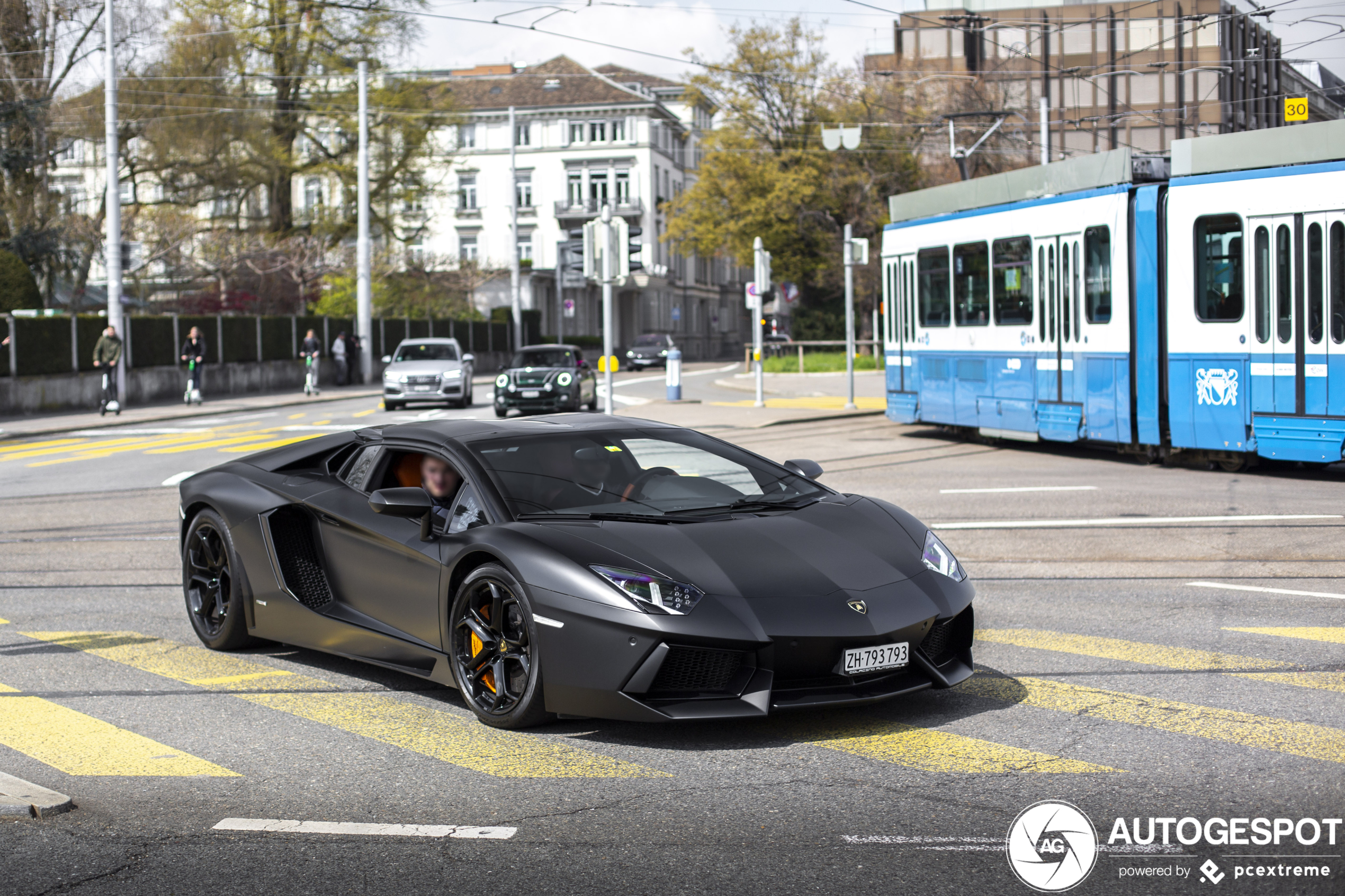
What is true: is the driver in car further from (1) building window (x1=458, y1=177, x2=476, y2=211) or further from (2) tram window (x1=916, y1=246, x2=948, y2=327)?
(1) building window (x1=458, y1=177, x2=476, y2=211)

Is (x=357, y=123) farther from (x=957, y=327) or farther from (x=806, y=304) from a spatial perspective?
(x=957, y=327)

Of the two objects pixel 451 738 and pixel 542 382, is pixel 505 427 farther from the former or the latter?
pixel 542 382

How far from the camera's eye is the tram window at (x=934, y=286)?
1997 cm

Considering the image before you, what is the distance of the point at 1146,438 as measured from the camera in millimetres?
15883

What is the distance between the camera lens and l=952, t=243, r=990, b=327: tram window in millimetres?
18891

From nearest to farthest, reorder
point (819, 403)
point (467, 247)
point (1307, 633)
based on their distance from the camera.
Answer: point (1307, 633), point (819, 403), point (467, 247)

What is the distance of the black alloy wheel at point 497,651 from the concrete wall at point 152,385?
26645 mm

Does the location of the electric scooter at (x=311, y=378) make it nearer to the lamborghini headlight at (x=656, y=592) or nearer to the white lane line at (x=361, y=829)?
the lamborghini headlight at (x=656, y=592)

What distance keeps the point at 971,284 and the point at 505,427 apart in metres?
13.9

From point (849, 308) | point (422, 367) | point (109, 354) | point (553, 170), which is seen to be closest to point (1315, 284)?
point (849, 308)

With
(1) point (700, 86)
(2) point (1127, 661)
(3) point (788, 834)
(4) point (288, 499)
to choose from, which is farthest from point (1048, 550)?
(1) point (700, 86)

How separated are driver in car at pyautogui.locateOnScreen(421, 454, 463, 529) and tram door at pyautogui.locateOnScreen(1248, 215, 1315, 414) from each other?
416 inches

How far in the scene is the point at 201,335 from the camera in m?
36.5

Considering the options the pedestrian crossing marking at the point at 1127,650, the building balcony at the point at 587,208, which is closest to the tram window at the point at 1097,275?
the pedestrian crossing marking at the point at 1127,650
